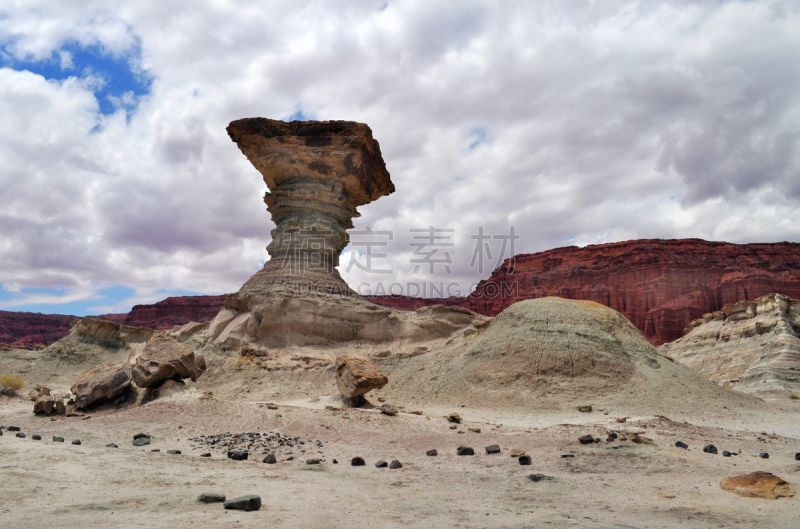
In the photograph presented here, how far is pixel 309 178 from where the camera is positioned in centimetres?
1880

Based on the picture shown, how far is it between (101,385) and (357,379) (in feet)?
17.8

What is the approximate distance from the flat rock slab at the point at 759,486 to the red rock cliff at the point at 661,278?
5736cm

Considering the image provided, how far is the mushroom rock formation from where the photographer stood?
15.3 metres

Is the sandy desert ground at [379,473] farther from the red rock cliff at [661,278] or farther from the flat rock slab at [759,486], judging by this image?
the red rock cliff at [661,278]

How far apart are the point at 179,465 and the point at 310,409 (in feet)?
13.7

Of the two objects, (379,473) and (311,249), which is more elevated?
(311,249)

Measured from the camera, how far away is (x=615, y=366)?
40.8 feet

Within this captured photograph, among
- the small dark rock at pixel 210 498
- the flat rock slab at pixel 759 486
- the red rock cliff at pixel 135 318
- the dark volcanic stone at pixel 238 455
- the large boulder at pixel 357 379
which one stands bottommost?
the dark volcanic stone at pixel 238 455

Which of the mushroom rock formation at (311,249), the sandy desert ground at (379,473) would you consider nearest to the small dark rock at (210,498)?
the sandy desert ground at (379,473)

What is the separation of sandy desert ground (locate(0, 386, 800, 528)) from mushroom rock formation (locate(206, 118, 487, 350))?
5699mm

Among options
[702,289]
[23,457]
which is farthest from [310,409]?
[702,289]

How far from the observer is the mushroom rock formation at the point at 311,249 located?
15.3 meters

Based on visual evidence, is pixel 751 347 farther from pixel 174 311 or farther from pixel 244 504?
pixel 174 311

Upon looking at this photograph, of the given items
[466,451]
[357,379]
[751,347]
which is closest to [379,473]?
[466,451]
